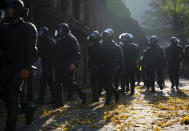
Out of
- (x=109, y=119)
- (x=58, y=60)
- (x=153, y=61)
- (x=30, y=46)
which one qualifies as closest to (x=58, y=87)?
(x=58, y=60)

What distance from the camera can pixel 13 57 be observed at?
12.8 feet

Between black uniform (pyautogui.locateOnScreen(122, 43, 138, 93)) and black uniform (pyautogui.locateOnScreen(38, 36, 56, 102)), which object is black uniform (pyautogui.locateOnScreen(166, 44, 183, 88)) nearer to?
black uniform (pyautogui.locateOnScreen(122, 43, 138, 93))

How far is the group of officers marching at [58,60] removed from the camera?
12.6 feet

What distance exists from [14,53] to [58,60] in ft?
8.65

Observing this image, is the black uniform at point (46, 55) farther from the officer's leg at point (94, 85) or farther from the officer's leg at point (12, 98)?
the officer's leg at point (12, 98)

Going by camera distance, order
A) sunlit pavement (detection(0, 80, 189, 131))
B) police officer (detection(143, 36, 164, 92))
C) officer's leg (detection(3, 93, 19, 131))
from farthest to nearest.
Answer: police officer (detection(143, 36, 164, 92)) < sunlit pavement (detection(0, 80, 189, 131)) < officer's leg (detection(3, 93, 19, 131))

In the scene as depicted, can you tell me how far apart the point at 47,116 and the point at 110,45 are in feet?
8.32

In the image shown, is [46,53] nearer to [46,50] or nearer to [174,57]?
[46,50]

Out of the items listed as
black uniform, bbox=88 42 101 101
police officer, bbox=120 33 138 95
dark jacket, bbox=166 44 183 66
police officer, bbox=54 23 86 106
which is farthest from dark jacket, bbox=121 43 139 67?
police officer, bbox=54 23 86 106

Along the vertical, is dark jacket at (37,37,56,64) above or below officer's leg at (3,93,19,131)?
above

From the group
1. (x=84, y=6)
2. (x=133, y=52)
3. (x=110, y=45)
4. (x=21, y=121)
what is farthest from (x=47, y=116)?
(x=84, y=6)

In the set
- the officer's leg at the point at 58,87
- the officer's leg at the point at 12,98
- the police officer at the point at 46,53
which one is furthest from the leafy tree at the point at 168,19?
the officer's leg at the point at 12,98

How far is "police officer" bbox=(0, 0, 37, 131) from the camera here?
3750 mm

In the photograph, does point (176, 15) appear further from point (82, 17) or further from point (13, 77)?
point (13, 77)
